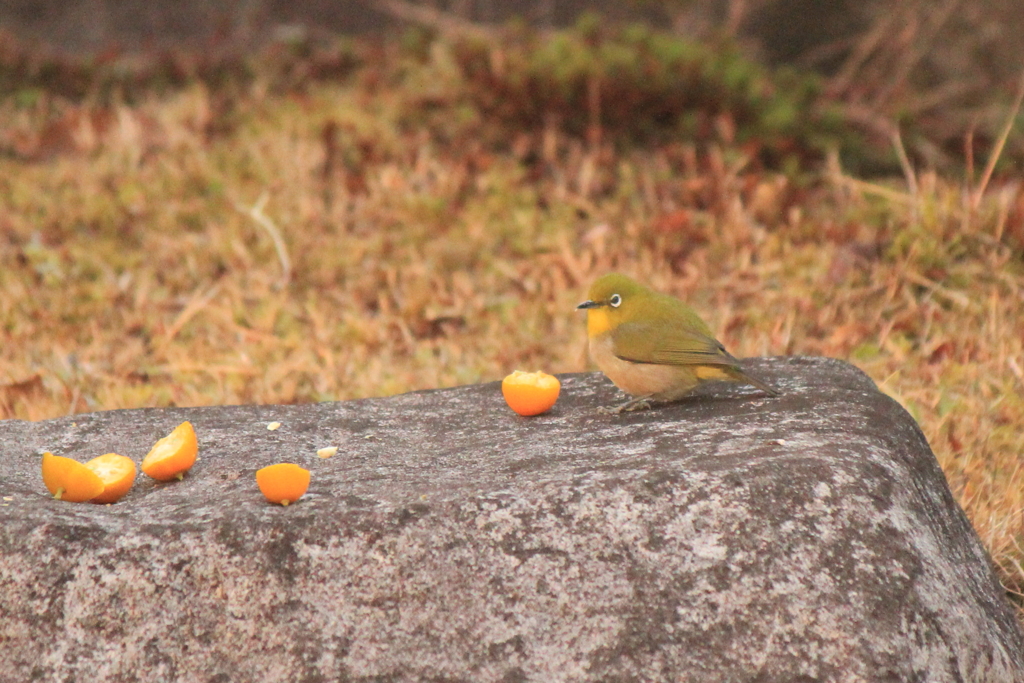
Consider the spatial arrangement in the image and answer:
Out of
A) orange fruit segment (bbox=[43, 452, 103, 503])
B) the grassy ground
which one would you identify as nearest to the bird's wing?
the grassy ground

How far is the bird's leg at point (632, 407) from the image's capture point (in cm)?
327

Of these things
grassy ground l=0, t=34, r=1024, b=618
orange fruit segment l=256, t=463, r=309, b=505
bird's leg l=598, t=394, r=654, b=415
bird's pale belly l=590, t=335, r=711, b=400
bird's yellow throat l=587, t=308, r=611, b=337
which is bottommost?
grassy ground l=0, t=34, r=1024, b=618

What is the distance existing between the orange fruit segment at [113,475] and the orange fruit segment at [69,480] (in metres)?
0.04

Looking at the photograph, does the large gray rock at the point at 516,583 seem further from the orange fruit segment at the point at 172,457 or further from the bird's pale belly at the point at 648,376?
the bird's pale belly at the point at 648,376

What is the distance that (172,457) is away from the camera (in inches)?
106

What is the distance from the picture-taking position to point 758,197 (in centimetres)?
664

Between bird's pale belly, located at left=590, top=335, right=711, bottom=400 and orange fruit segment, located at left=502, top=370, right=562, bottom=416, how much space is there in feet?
0.91

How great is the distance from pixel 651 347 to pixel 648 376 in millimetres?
89

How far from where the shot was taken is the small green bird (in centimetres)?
334

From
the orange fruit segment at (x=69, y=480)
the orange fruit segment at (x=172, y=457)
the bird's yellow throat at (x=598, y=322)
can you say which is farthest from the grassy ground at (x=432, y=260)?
the orange fruit segment at (x=69, y=480)

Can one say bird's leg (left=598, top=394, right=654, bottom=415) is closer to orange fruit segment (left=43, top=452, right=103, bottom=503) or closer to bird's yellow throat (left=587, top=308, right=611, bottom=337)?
bird's yellow throat (left=587, top=308, right=611, bottom=337)

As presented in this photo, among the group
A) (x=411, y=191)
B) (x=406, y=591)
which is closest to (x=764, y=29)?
(x=411, y=191)

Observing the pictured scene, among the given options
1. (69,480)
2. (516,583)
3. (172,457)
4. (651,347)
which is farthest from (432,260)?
(516,583)

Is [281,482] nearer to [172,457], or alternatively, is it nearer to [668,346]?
[172,457]
